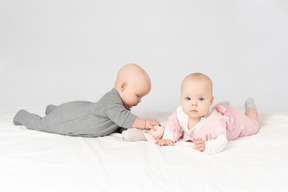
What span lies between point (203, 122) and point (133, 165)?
66 centimetres

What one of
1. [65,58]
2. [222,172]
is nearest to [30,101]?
[65,58]

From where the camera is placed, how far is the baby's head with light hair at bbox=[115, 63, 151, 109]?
3.12 m

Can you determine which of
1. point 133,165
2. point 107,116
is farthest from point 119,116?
point 133,165

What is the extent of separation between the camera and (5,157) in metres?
2.54

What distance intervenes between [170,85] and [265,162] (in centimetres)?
257

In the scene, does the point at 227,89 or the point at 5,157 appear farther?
the point at 227,89

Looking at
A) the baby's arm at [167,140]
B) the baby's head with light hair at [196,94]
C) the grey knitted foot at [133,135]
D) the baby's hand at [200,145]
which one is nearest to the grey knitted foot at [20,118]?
the grey knitted foot at [133,135]

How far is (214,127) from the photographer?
9.27 ft

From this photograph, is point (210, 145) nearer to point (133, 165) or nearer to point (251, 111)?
point (133, 165)

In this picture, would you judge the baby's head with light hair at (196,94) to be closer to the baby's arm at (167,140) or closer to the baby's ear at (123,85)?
the baby's arm at (167,140)

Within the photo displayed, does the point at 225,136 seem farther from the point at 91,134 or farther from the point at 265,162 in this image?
the point at 91,134

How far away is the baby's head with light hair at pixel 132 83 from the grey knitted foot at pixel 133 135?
260 mm

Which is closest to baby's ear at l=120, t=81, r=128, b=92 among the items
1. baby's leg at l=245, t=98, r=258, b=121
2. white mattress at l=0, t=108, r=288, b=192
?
white mattress at l=0, t=108, r=288, b=192

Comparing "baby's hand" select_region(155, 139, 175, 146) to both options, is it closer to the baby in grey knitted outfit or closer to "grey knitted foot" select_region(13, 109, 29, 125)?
the baby in grey knitted outfit
